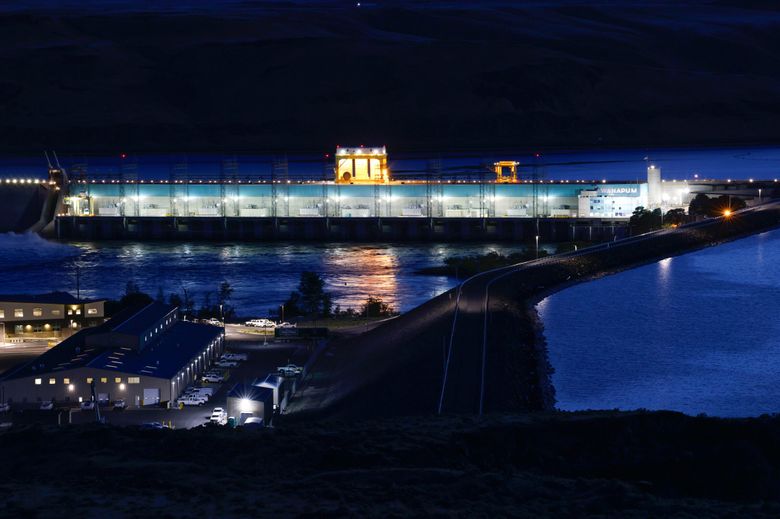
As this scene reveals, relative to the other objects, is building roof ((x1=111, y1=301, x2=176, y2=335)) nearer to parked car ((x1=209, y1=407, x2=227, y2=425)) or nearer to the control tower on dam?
parked car ((x1=209, y1=407, x2=227, y2=425))

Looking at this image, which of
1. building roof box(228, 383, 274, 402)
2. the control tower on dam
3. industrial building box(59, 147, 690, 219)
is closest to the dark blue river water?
building roof box(228, 383, 274, 402)

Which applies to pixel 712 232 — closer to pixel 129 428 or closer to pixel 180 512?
pixel 129 428

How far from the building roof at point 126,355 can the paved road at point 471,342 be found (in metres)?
2.45

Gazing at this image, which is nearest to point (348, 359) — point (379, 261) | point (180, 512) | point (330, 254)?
point (180, 512)

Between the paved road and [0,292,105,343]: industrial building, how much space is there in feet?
14.0

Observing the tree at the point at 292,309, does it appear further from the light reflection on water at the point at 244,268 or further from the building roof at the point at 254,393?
the building roof at the point at 254,393

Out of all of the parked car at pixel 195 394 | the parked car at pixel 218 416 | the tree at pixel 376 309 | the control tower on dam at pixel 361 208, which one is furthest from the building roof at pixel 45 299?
the control tower on dam at pixel 361 208

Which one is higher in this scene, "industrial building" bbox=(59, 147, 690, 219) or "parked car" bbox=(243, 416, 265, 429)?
"industrial building" bbox=(59, 147, 690, 219)

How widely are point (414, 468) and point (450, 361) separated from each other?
5383 mm

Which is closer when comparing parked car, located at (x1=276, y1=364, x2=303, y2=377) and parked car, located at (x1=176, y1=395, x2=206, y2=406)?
parked car, located at (x1=176, y1=395, x2=206, y2=406)

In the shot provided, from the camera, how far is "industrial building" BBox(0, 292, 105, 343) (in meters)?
15.7

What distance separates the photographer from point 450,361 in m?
12.8

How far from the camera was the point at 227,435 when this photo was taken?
27.1 ft

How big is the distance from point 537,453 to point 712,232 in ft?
66.3
